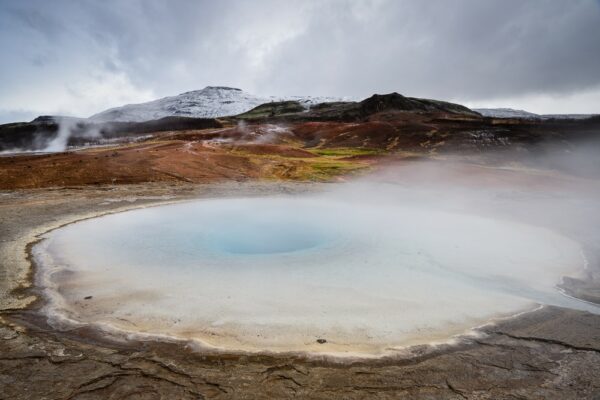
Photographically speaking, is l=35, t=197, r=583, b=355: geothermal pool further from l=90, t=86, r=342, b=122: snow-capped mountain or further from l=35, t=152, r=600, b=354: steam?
l=90, t=86, r=342, b=122: snow-capped mountain

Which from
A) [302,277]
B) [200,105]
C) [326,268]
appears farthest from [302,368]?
[200,105]

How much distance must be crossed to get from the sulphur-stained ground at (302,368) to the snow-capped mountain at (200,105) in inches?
4160

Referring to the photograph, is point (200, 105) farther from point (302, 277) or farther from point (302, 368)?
point (302, 368)

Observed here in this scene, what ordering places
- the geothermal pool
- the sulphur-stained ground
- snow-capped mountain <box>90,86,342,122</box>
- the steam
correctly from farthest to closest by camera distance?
snow-capped mountain <box>90,86,342,122</box>
the steam
the geothermal pool
the sulphur-stained ground

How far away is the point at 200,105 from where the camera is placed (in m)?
135

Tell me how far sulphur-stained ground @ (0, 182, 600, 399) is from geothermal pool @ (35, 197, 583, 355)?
0.38 meters

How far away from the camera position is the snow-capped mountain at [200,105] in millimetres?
118244

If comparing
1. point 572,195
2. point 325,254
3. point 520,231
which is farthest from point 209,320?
point 572,195

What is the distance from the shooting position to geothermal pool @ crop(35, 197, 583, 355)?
5809 mm

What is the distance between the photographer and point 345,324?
594 centimetres

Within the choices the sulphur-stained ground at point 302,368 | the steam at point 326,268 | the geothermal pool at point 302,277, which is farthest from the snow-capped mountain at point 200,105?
the sulphur-stained ground at point 302,368

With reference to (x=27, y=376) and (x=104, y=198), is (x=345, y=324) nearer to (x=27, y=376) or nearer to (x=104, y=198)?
(x=27, y=376)

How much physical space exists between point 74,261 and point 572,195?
69.1ft

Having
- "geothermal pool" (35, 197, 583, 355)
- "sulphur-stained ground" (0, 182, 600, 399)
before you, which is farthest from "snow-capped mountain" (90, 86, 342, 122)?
"sulphur-stained ground" (0, 182, 600, 399)
